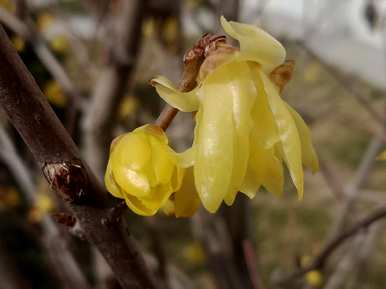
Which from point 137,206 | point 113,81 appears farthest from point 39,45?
point 137,206

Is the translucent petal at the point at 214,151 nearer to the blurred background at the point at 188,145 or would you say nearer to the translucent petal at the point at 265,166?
the translucent petal at the point at 265,166

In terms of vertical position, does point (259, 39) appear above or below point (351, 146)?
above

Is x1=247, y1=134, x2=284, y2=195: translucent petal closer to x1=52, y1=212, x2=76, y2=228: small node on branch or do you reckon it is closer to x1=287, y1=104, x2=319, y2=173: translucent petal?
x1=287, y1=104, x2=319, y2=173: translucent petal

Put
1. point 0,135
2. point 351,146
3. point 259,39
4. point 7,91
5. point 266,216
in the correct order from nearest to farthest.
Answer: point 7,91 < point 259,39 < point 0,135 < point 266,216 < point 351,146

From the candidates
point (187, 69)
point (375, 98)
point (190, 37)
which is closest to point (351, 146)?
point (375, 98)

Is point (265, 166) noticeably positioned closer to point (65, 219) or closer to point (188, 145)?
point (65, 219)

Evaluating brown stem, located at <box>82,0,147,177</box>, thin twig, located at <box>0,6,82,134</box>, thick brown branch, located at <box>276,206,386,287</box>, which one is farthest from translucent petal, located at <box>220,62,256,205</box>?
thin twig, located at <box>0,6,82,134</box>

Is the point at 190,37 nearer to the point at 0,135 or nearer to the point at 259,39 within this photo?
the point at 0,135
